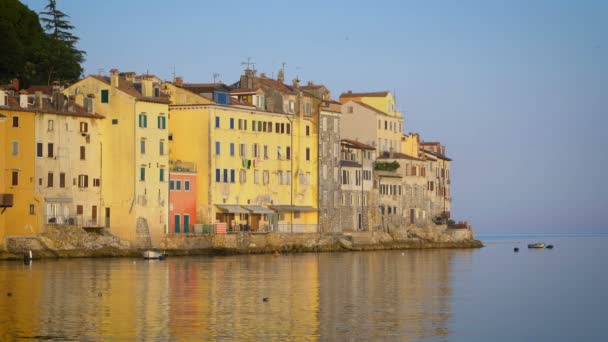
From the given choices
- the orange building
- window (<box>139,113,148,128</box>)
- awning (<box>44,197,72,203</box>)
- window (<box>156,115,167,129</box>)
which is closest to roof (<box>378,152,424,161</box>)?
the orange building

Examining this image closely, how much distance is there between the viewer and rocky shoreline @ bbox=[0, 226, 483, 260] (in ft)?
260

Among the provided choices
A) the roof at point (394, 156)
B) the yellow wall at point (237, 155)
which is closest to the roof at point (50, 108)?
the yellow wall at point (237, 155)

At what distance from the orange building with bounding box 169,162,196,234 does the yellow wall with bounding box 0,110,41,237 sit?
11.9 metres

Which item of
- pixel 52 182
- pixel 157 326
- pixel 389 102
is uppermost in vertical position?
pixel 389 102

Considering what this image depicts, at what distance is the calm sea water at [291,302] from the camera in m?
41.1

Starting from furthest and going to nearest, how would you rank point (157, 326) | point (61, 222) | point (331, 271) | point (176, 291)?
point (61, 222) → point (331, 271) → point (176, 291) → point (157, 326)

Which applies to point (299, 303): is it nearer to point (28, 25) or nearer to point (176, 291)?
point (176, 291)

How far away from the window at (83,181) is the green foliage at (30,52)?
15511mm

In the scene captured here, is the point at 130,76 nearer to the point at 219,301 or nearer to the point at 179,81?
the point at 179,81

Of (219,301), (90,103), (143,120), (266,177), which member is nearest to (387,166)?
(266,177)

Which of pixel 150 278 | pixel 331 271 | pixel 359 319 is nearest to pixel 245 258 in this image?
pixel 331 271

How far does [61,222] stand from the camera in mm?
81562

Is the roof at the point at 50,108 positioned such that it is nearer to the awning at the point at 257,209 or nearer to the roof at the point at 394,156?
the awning at the point at 257,209

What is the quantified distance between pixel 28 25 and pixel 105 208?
26792 millimetres
